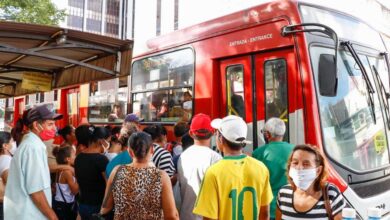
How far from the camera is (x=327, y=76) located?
13.8 ft

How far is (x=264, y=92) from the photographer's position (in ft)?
15.3

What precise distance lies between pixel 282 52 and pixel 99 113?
16.5 ft

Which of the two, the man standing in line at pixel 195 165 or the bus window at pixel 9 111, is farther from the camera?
the bus window at pixel 9 111

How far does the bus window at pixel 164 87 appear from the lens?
228 inches

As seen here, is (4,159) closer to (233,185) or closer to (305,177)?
(233,185)

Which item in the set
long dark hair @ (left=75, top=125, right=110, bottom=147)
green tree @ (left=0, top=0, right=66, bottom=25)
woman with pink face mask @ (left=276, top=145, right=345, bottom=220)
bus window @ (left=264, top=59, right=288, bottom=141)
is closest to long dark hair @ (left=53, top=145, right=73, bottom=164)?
long dark hair @ (left=75, top=125, right=110, bottom=147)

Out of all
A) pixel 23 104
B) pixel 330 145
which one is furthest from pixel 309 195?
pixel 23 104

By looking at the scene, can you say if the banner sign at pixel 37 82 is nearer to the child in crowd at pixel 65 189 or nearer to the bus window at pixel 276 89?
the child in crowd at pixel 65 189

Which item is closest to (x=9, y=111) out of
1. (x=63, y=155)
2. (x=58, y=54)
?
(x=58, y=54)

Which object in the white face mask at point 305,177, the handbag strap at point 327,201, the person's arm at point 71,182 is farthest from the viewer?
the person's arm at point 71,182

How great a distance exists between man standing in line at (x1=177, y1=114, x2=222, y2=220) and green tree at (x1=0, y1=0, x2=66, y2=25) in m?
13.7

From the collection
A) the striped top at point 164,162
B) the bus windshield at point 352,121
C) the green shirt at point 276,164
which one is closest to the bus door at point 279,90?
the bus windshield at point 352,121

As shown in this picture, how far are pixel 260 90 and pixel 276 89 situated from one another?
0.24m

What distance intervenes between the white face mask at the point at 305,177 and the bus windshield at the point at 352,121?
1759 millimetres
